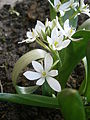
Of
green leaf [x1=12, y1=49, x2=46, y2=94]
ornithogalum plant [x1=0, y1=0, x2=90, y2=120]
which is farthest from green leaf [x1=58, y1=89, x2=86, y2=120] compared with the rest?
green leaf [x1=12, y1=49, x2=46, y2=94]

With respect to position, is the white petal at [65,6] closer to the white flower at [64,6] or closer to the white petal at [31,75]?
the white flower at [64,6]

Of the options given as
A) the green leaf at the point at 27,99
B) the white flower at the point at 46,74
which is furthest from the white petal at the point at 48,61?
the green leaf at the point at 27,99

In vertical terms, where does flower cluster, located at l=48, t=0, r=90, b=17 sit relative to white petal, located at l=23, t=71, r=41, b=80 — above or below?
above

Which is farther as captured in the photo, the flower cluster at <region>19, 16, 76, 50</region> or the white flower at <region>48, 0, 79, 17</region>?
the white flower at <region>48, 0, 79, 17</region>

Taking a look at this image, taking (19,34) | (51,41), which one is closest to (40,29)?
(51,41)

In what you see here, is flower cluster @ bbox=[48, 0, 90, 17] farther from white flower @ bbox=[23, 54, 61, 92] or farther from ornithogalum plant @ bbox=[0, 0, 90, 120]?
white flower @ bbox=[23, 54, 61, 92]

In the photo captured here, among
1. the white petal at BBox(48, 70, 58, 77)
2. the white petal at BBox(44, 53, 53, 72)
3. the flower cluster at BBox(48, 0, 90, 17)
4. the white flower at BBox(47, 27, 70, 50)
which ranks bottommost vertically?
the white petal at BBox(48, 70, 58, 77)
